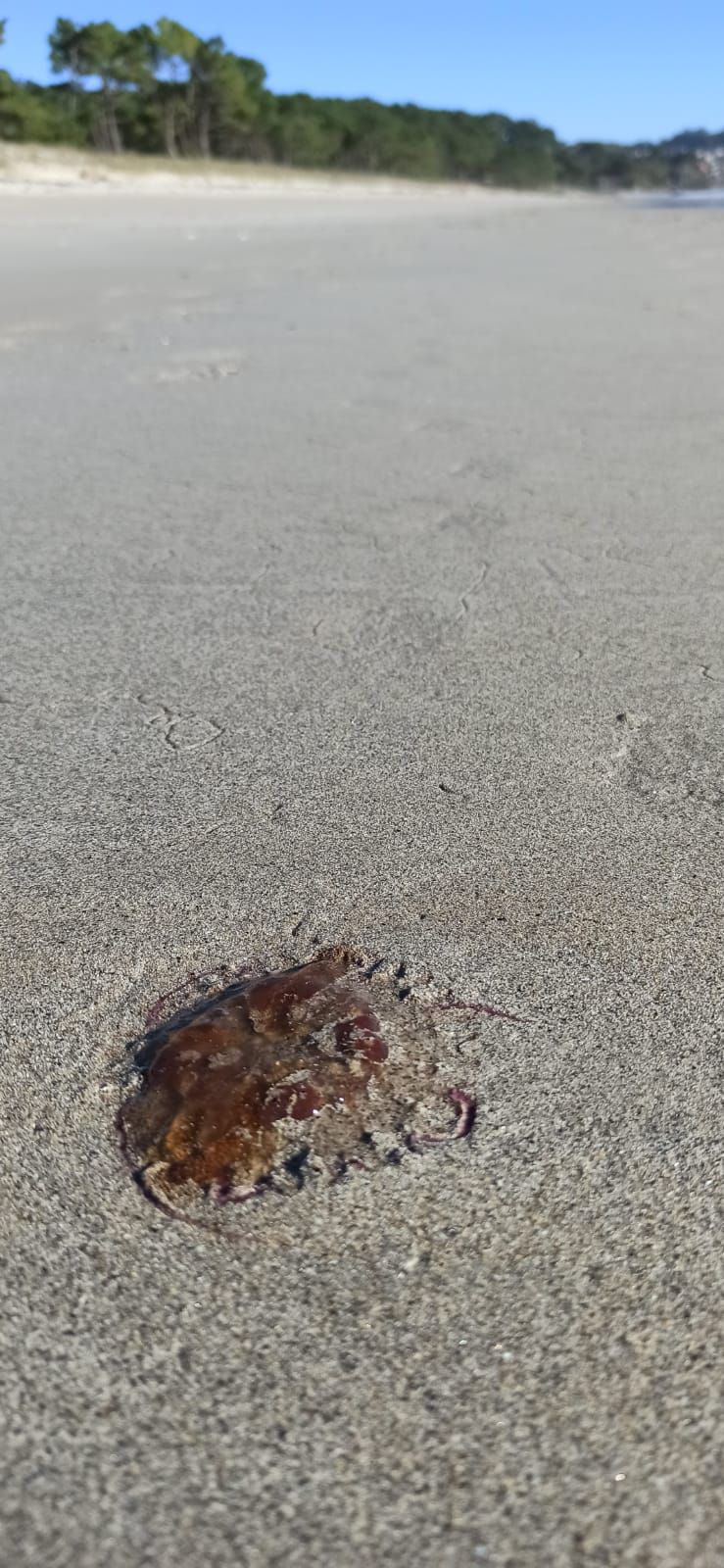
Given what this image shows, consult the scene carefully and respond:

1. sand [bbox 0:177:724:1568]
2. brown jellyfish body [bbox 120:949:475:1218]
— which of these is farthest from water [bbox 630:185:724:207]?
brown jellyfish body [bbox 120:949:475:1218]

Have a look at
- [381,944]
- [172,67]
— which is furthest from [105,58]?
[381,944]

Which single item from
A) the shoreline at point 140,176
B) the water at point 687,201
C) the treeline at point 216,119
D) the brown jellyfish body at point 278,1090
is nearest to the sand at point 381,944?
the brown jellyfish body at point 278,1090

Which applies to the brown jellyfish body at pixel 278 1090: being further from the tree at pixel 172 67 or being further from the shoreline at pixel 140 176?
the tree at pixel 172 67

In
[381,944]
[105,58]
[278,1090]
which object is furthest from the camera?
[105,58]

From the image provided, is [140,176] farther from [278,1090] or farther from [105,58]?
[278,1090]

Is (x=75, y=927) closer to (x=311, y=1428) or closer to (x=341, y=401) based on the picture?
(x=311, y=1428)

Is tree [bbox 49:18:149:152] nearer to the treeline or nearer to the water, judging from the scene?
the treeline
